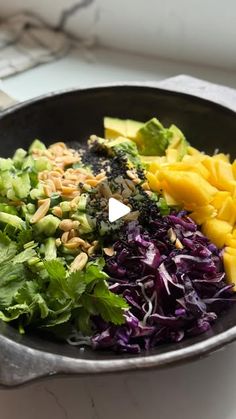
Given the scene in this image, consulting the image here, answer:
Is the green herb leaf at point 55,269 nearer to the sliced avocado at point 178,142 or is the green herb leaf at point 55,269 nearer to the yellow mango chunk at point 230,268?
the yellow mango chunk at point 230,268

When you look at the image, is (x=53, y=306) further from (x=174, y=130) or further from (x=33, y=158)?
(x=174, y=130)

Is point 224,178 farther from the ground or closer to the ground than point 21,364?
farther from the ground

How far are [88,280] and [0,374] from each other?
0.17 m

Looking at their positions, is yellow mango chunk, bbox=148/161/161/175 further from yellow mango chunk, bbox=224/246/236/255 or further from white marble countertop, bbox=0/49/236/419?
white marble countertop, bbox=0/49/236/419

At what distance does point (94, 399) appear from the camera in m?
0.85

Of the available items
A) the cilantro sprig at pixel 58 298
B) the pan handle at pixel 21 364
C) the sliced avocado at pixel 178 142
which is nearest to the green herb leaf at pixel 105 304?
the cilantro sprig at pixel 58 298

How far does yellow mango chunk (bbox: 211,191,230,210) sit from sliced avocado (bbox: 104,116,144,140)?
0.81 ft

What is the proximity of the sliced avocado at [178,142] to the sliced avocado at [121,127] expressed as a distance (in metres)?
0.07

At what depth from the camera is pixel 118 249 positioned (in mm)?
896

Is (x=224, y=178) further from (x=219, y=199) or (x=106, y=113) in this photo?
(x=106, y=113)

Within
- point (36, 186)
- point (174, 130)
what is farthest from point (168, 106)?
point (36, 186)

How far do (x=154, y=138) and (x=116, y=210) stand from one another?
0.23 meters

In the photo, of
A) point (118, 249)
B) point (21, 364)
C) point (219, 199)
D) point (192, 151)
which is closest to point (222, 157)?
point (192, 151)

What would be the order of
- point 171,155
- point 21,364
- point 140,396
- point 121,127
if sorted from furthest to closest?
point 121,127, point 171,155, point 140,396, point 21,364
